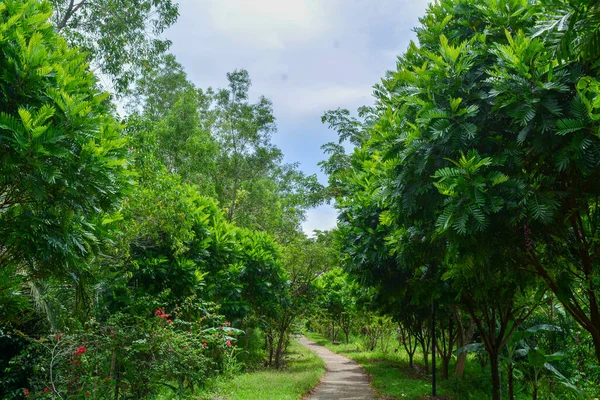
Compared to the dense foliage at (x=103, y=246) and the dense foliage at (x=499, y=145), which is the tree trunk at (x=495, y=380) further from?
the dense foliage at (x=103, y=246)

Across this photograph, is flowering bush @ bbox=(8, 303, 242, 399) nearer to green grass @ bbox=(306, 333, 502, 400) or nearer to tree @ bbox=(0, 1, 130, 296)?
tree @ bbox=(0, 1, 130, 296)

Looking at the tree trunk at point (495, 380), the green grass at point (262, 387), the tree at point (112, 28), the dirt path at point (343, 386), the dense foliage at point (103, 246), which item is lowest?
the dirt path at point (343, 386)

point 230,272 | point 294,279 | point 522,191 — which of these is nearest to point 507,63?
point 522,191

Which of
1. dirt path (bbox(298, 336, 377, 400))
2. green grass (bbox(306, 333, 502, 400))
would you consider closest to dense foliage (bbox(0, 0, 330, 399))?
dirt path (bbox(298, 336, 377, 400))

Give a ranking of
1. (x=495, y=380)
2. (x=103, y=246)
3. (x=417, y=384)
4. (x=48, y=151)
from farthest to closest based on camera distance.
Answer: (x=417, y=384), (x=495, y=380), (x=103, y=246), (x=48, y=151)

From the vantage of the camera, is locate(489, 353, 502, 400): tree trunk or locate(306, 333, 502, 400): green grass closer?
locate(489, 353, 502, 400): tree trunk

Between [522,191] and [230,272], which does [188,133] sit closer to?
[230,272]

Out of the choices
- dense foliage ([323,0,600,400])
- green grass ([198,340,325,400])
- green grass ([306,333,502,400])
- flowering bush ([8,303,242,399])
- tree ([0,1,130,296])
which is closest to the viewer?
tree ([0,1,130,296])

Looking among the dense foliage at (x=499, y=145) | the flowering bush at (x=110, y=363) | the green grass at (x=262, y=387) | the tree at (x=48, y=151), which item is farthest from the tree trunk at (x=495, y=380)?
the tree at (x=48, y=151)

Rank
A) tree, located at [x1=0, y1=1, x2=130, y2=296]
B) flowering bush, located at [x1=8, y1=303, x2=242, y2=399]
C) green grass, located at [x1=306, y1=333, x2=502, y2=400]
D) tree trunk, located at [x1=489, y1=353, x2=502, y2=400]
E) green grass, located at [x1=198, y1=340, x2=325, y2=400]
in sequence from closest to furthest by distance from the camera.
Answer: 1. tree, located at [x1=0, y1=1, x2=130, y2=296]
2. flowering bush, located at [x1=8, y1=303, x2=242, y2=399]
3. tree trunk, located at [x1=489, y1=353, x2=502, y2=400]
4. green grass, located at [x1=198, y1=340, x2=325, y2=400]
5. green grass, located at [x1=306, y1=333, x2=502, y2=400]

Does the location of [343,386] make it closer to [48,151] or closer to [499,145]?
[499,145]

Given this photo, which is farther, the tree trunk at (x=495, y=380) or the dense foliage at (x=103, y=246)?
the tree trunk at (x=495, y=380)

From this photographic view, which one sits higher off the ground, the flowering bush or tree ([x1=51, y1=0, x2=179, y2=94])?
tree ([x1=51, y1=0, x2=179, y2=94])

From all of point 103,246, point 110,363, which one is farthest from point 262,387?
point 103,246
